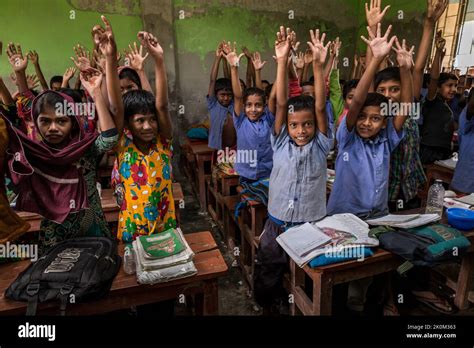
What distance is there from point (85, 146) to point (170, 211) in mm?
637

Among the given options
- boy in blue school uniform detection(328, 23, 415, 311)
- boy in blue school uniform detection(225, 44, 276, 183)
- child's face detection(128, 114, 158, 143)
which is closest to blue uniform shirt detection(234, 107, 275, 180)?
boy in blue school uniform detection(225, 44, 276, 183)

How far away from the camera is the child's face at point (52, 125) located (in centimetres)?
170

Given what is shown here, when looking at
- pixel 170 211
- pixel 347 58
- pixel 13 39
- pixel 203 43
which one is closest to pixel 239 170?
pixel 170 211

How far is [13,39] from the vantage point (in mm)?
5293

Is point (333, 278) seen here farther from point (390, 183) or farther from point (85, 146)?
point (85, 146)

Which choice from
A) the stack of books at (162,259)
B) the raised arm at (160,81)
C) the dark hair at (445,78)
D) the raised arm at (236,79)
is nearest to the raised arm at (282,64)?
the raised arm at (160,81)

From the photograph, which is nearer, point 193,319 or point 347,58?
point 193,319

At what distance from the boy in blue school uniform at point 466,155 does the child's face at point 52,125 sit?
10.9ft

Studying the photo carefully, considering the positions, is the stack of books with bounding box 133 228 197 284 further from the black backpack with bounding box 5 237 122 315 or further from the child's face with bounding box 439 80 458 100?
the child's face with bounding box 439 80 458 100

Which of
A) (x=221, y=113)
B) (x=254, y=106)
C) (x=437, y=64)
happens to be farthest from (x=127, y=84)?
(x=437, y=64)

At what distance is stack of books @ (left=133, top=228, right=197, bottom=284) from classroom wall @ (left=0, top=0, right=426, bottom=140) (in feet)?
15.6

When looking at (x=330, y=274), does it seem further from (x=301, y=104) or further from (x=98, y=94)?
(x=98, y=94)

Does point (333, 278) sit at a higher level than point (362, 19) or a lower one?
lower

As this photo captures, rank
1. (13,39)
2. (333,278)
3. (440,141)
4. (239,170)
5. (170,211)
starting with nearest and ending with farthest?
(333,278) < (170,211) < (239,170) < (440,141) < (13,39)
